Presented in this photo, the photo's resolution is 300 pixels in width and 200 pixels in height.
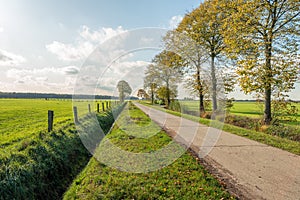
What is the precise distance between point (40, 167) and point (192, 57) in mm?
13496

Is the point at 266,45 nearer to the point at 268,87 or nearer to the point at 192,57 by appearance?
the point at 268,87

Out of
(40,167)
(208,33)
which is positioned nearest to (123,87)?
(208,33)

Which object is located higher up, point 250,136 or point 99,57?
point 99,57

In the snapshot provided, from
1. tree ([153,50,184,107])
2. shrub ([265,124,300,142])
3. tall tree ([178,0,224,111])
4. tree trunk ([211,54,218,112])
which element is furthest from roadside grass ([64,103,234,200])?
tree ([153,50,184,107])

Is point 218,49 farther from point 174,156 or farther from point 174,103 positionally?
point 174,156

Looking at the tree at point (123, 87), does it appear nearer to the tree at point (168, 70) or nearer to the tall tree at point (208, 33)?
the tree at point (168, 70)

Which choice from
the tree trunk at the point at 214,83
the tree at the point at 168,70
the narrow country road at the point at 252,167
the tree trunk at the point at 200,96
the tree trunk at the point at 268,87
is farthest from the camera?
the tree at the point at 168,70

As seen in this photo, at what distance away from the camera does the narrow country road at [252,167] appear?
3814mm

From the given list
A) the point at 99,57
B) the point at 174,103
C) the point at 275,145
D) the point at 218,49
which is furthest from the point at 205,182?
the point at 174,103

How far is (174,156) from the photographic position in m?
5.98

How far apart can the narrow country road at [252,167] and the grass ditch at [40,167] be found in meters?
4.18

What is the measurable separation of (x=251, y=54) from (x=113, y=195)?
456 inches

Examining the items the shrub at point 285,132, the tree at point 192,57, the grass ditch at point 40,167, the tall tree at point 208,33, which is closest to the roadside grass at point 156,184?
the grass ditch at point 40,167

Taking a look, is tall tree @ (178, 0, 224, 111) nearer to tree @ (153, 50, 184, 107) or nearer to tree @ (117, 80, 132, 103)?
tree @ (153, 50, 184, 107)
